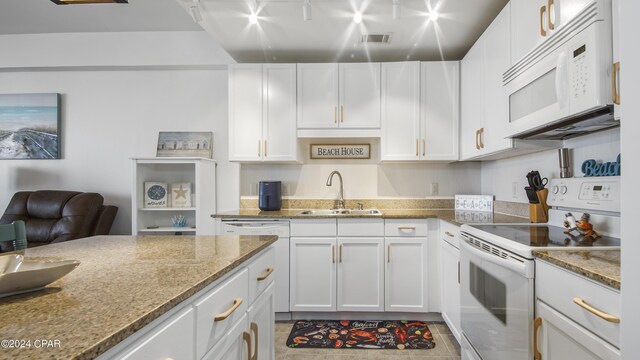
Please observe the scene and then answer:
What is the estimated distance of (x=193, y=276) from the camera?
34.3 inches

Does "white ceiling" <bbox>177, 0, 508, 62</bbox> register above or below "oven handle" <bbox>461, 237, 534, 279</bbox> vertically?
above

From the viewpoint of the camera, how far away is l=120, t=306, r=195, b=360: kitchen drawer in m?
0.60

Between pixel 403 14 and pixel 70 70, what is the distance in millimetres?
3650

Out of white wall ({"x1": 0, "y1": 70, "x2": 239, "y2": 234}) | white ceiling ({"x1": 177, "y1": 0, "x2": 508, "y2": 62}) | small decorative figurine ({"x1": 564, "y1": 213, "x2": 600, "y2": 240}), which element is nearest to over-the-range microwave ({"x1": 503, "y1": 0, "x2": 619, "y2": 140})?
small decorative figurine ({"x1": 564, "y1": 213, "x2": 600, "y2": 240})

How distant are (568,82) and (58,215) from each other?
13.7 ft

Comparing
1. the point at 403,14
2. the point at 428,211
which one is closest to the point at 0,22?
the point at 403,14

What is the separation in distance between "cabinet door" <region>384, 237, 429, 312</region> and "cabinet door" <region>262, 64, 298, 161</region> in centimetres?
→ 123

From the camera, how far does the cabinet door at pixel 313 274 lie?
8.87 ft

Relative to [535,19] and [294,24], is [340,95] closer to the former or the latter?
[294,24]

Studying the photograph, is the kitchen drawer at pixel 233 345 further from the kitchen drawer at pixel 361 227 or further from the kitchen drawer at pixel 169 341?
the kitchen drawer at pixel 361 227

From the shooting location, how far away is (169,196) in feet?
10.9

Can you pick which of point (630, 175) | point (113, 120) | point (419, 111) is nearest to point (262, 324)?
point (630, 175)

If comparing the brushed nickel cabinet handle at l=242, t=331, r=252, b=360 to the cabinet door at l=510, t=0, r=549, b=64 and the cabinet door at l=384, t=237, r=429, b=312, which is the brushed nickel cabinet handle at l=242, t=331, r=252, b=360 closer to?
the cabinet door at l=384, t=237, r=429, b=312

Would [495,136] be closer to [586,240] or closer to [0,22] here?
[586,240]
